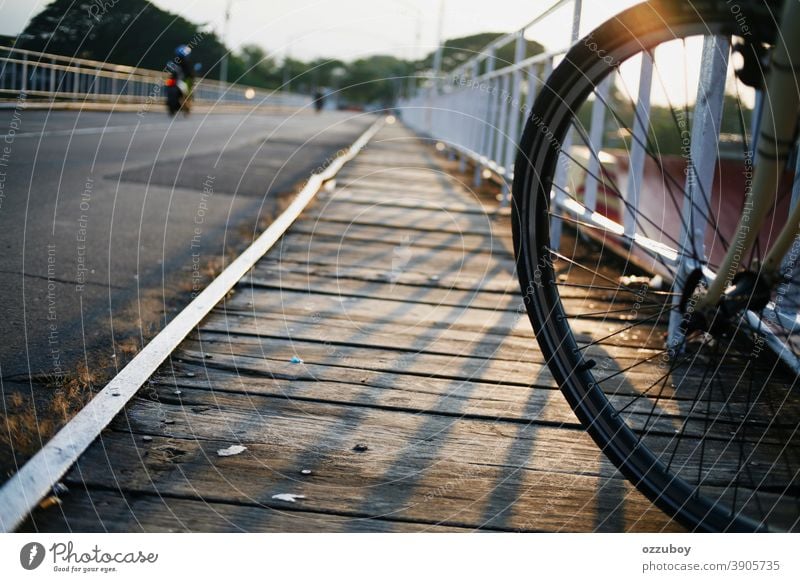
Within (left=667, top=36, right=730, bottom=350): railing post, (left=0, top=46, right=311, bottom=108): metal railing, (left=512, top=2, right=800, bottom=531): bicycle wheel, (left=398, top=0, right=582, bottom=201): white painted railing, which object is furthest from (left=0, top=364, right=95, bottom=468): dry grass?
(left=0, top=46, right=311, bottom=108): metal railing

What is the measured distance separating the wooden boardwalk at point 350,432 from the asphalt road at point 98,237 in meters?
0.25

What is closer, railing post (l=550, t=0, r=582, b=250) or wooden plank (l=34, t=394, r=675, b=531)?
wooden plank (l=34, t=394, r=675, b=531)

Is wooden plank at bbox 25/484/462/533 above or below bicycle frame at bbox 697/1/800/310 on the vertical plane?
below

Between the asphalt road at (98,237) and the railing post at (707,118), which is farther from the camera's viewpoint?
the railing post at (707,118)

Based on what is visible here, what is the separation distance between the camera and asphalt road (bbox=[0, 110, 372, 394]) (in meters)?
2.09

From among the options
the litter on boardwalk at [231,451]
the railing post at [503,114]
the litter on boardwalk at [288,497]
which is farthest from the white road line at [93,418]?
the railing post at [503,114]

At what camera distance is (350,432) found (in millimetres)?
1683

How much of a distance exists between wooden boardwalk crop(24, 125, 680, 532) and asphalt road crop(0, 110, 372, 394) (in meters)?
0.25

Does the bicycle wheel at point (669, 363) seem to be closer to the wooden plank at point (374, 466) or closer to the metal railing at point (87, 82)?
the wooden plank at point (374, 466)

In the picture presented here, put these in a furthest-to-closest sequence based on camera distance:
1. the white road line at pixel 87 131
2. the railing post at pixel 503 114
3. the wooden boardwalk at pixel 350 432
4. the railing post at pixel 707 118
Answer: the white road line at pixel 87 131 → the railing post at pixel 503 114 → the railing post at pixel 707 118 → the wooden boardwalk at pixel 350 432

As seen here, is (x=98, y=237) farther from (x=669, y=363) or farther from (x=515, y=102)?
(x=515, y=102)

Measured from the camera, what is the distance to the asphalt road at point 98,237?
82.4 inches

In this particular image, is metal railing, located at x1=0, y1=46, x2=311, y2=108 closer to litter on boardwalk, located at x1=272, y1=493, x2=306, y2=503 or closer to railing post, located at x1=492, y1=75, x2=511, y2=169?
railing post, located at x1=492, y1=75, x2=511, y2=169
